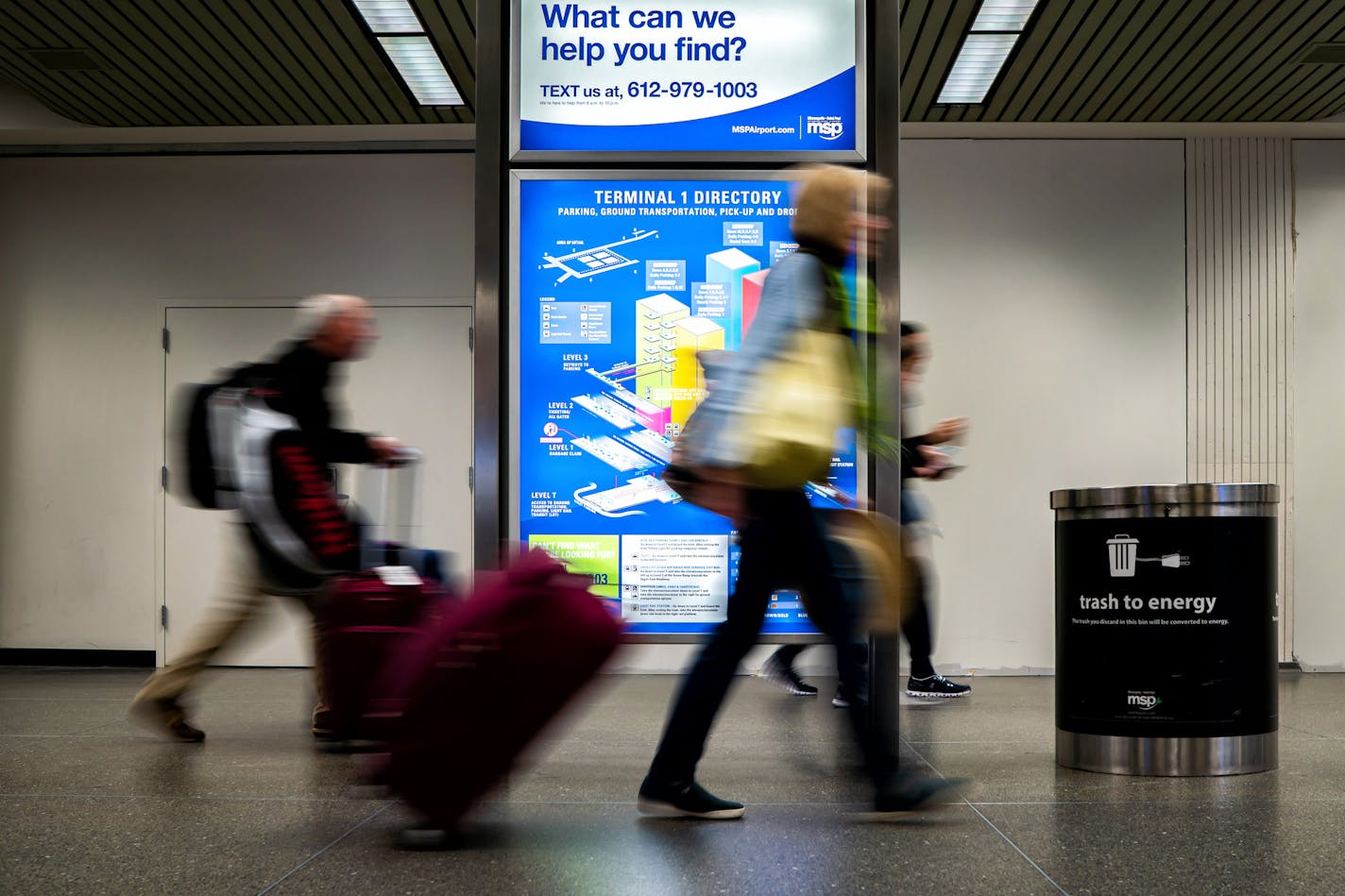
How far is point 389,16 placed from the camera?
663cm

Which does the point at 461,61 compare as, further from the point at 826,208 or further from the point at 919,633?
the point at 826,208

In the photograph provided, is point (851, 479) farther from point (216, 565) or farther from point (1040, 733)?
point (216, 565)

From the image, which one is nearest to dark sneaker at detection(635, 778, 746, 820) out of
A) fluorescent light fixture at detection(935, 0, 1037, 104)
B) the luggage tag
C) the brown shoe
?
the luggage tag

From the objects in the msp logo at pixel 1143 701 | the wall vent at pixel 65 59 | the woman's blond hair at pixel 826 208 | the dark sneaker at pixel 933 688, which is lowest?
the dark sneaker at pixel 933 688

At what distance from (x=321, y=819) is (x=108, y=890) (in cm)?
79

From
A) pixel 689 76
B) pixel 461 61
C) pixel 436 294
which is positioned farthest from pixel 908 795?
pixel 436 294

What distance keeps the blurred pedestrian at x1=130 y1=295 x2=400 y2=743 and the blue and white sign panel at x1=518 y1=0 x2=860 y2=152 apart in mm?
1248

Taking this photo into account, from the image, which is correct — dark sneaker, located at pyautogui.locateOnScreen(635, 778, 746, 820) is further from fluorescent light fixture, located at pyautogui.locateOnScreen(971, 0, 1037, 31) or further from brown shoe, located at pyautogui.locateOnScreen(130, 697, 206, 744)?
fluorescent light fixture, located at pyautogui.locateOnScreen(971, 0, 1037, 31)

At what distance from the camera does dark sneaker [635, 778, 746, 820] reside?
311cm

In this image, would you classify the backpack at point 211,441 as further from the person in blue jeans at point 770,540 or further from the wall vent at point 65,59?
the wall vent at point 65,59

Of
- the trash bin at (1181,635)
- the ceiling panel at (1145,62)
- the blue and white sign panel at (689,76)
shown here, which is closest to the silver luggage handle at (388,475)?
the blue and white sign panel at (689,76)

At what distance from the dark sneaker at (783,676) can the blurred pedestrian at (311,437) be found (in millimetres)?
2210

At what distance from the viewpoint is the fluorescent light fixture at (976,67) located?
276 inches

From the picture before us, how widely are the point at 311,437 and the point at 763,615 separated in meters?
2.22
